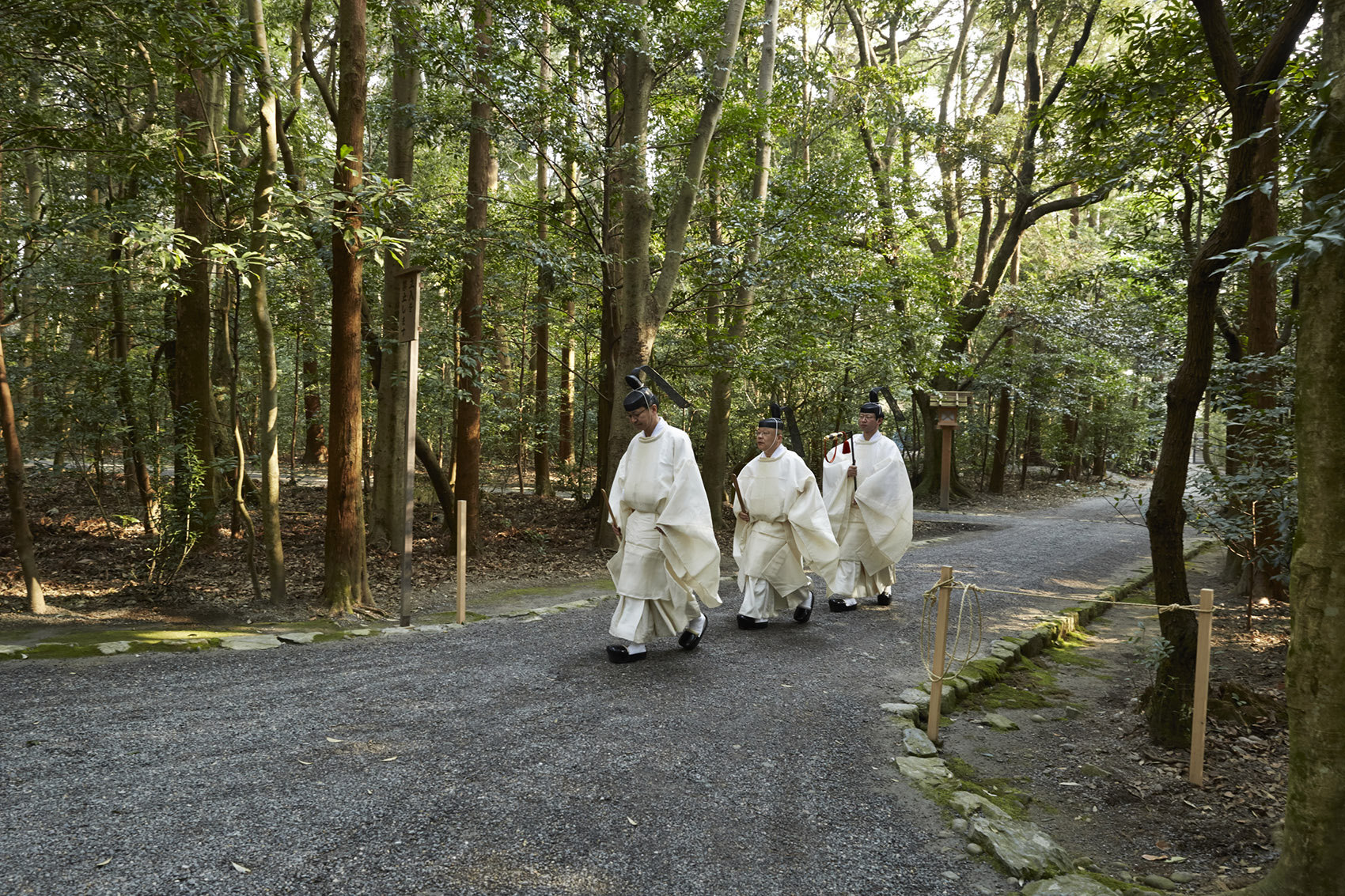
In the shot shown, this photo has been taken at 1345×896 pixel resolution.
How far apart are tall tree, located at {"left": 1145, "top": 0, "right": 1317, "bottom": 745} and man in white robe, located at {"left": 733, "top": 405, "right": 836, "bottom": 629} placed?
2.63 meters

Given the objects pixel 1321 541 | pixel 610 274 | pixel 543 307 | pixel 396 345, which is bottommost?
pixel 1321 541

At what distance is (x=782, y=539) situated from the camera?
6336 millimetres

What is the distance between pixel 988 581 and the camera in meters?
8.62

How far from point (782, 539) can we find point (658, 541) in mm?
1513

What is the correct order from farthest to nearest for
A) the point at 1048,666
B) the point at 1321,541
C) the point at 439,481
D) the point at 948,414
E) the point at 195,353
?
the point at 948,414 → the point at 439,481 → the point at 195,353 → the point at 1048,666 → the point at 1321,541

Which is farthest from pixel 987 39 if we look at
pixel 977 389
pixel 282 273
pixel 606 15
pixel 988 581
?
pixel 282 273

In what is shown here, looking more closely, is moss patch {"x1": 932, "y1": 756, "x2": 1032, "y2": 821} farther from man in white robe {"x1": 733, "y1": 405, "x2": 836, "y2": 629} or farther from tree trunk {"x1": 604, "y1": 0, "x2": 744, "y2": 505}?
tree trunk {"x1": 604, "y1": 0, "x2": 744, "y2": 505}

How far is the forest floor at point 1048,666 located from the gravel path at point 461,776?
0.82 m

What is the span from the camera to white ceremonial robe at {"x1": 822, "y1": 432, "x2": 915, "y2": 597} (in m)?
7.16

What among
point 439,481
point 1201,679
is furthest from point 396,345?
point 1201,679

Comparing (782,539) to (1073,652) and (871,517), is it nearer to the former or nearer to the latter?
(871,517)

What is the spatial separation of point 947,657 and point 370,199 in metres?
5.43

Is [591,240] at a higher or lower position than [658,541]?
higher

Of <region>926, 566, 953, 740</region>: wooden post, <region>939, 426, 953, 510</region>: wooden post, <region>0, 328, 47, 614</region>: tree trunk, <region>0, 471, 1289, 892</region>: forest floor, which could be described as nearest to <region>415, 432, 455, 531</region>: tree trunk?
<region>0, 471, 1289, 892</region>: forest floor
